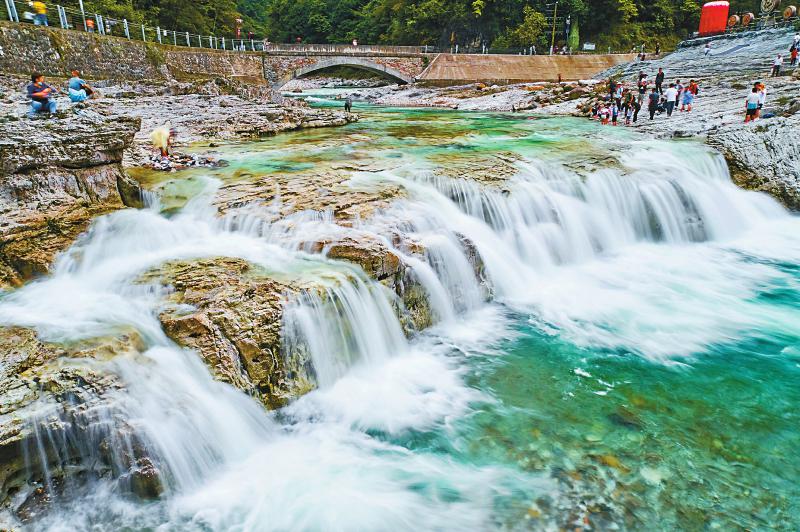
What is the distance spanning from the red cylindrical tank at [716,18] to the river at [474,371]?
4310 centimetres

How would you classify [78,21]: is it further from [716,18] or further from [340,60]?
[716,18]

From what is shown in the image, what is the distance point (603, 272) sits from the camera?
9016 millimetres

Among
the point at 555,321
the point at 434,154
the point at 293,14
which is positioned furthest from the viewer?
the point at 293,14

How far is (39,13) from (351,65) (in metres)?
26.7

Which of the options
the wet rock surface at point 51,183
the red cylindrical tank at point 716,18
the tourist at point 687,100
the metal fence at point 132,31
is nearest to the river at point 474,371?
the wet rock surface at point 51,183

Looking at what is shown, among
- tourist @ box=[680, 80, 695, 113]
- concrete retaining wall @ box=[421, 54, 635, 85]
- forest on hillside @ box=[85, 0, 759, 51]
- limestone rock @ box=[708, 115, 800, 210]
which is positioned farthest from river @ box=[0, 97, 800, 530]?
forest on hillside @ box=[85, 0, 759, 51]

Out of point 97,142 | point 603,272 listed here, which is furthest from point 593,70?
point 97,142

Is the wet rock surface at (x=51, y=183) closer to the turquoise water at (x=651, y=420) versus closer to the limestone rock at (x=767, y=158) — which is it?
the turquoise water at (x=651, y=420)

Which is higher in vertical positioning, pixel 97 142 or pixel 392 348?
pixel 97 142

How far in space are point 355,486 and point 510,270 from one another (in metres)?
5.08

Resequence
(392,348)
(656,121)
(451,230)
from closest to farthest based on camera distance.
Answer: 1. (392,348)
2. (451,230)
3. (656,121)

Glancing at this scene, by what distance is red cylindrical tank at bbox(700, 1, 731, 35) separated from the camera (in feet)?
139

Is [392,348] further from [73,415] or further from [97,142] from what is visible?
[97,142]

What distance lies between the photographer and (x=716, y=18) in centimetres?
4275
